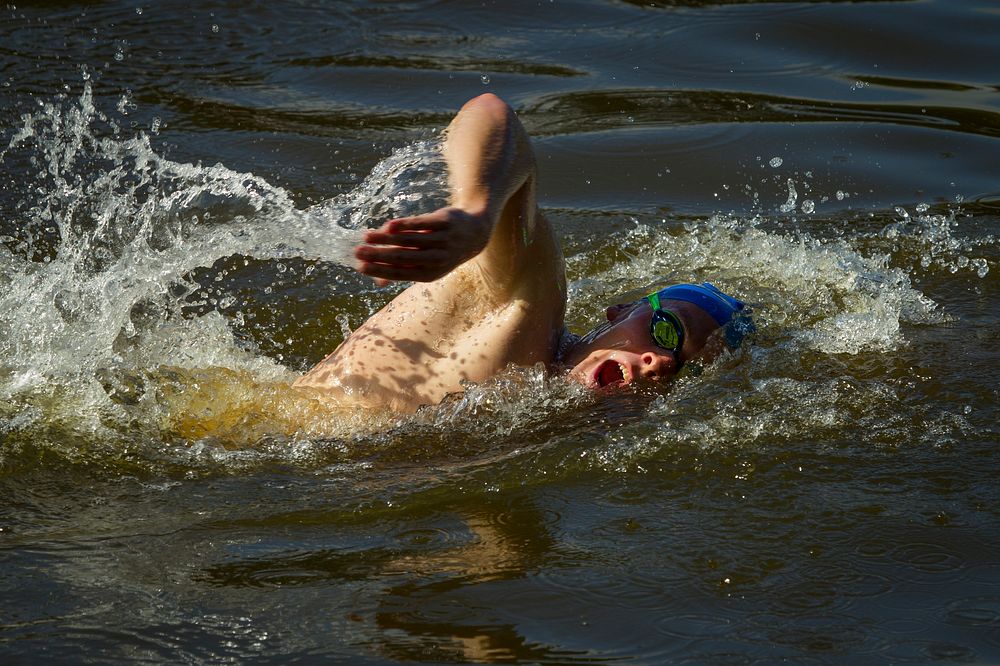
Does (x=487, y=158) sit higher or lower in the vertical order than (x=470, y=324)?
higher

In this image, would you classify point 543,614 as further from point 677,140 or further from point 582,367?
point 677,140

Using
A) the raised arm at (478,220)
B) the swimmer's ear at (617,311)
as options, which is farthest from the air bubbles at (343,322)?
the raised arm at (478,220)

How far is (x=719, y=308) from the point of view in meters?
4.46

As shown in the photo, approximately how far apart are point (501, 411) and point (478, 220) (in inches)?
36.8

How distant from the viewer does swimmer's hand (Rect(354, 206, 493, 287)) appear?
3096 millimetres

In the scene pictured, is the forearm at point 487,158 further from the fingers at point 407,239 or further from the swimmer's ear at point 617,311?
the swimmer's ear at point 617,311

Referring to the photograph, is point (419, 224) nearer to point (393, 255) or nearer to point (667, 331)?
point (393, 255)

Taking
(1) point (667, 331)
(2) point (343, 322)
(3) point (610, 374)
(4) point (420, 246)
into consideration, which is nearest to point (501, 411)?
(3) point (610, 374)

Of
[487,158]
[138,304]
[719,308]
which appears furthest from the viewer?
[138,304]

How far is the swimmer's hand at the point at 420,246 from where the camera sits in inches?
122

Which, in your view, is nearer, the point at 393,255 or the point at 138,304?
the point at 393,255

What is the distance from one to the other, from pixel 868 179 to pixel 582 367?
12.5ft

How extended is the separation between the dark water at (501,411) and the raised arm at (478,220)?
0.16 meters

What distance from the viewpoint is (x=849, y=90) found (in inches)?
342
